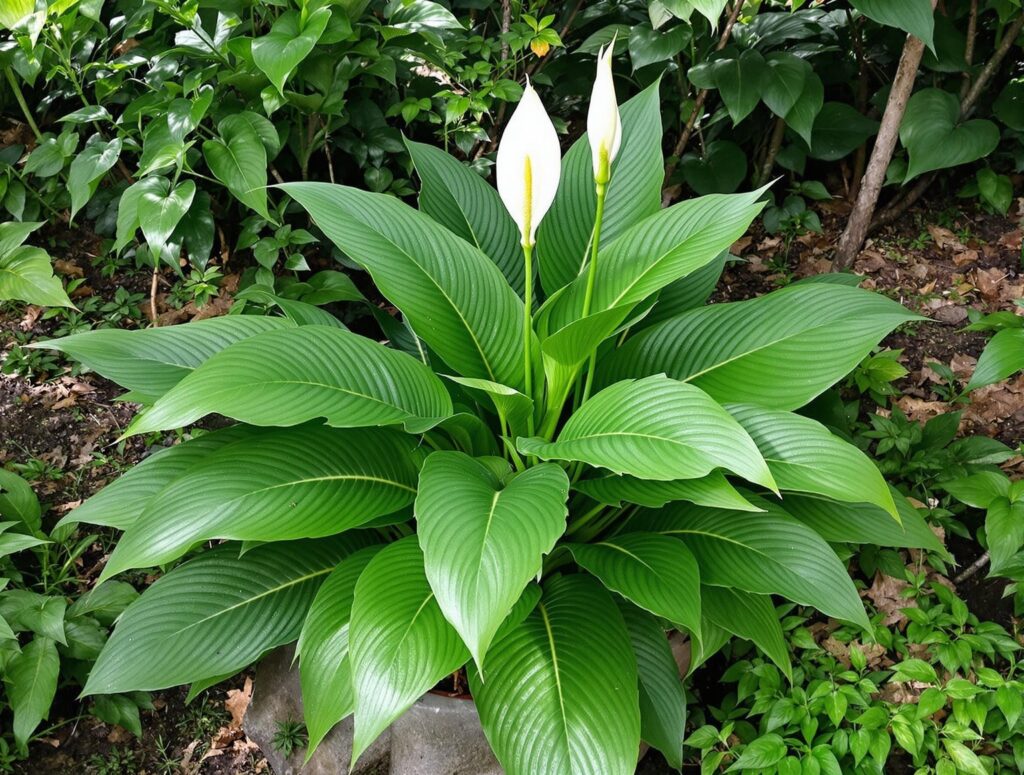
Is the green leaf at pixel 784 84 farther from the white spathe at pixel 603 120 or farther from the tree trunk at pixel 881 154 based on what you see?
the white spathe at pixel 603 120

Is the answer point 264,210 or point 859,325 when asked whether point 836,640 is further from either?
point 264,210

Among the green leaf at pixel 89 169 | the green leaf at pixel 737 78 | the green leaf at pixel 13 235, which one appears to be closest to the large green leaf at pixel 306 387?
the green leaf at pixel 89 169

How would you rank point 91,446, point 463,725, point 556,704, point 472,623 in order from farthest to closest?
1. point 91,446
2. point 463,725
3. point 556,704
4. point 472,623

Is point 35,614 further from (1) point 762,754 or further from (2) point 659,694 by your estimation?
(1) point 762,754

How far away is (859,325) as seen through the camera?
1.79 m

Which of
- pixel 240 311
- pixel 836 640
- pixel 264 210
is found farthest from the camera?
pixel 240 311

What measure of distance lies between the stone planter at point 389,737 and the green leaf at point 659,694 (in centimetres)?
36

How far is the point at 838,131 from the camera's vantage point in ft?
10.0

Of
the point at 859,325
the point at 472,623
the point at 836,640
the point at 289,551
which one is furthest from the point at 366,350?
the point at 836,640

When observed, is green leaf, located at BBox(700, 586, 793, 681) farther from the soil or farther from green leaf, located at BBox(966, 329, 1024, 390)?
green leaf, located at BBox(966, 329, 1024, 390)

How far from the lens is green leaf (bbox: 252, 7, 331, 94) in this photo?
2.08 metres

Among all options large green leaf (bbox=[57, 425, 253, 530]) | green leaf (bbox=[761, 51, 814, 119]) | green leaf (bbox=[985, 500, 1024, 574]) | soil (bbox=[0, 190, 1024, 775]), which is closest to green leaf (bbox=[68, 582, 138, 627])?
soil (bbox=[0, 190, 1024, 775])

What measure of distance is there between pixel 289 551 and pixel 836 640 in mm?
1392

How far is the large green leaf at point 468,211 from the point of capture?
2230 mm
